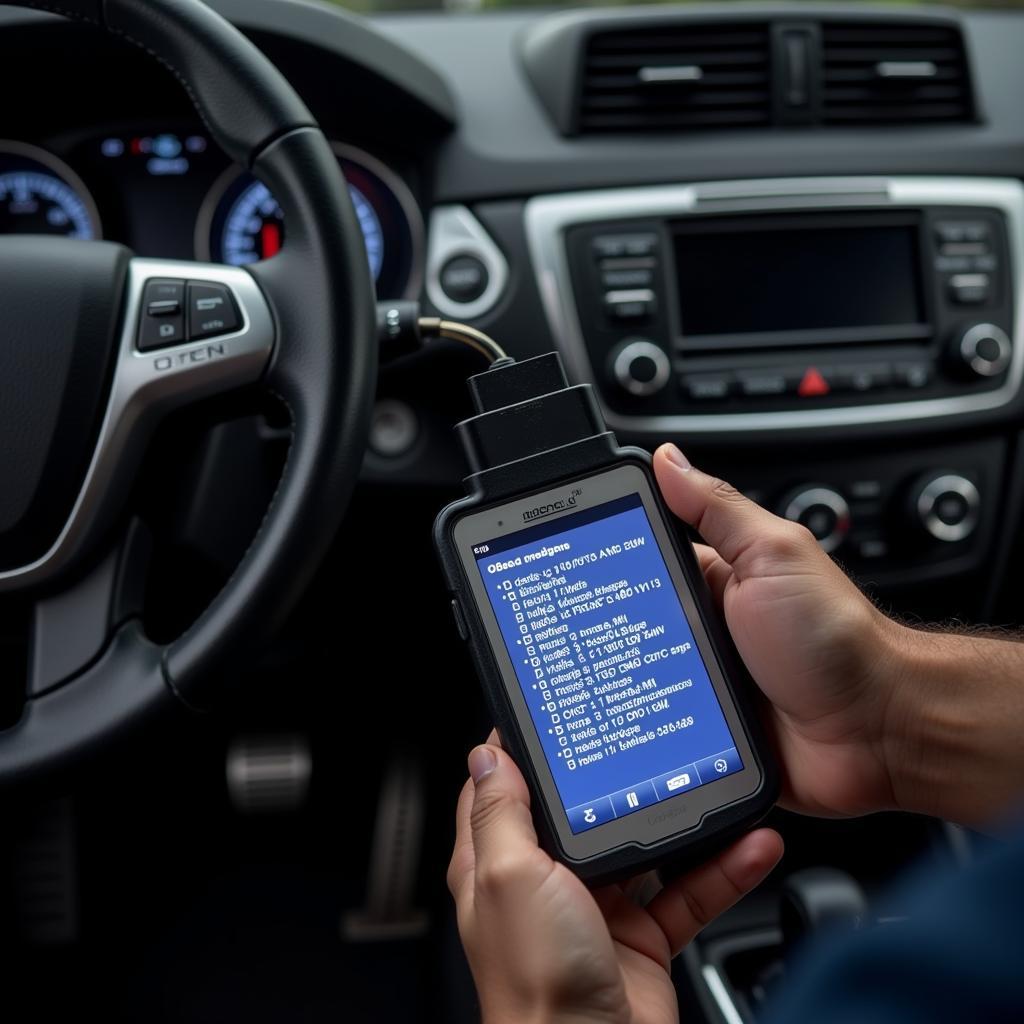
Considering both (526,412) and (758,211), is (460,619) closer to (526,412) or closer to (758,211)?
(526,412)

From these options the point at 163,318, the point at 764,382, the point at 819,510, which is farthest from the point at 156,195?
the point at 819,510

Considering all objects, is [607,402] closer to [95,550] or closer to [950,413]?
[950,413]

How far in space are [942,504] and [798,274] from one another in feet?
1.00

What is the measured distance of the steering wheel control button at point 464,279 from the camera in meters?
1.33

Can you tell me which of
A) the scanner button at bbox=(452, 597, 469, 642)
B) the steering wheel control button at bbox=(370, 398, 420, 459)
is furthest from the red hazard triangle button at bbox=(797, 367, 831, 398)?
the scanner button at bbox=(452, 597, 469, 642)

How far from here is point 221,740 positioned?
1.64 m

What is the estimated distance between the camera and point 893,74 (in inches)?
56.0

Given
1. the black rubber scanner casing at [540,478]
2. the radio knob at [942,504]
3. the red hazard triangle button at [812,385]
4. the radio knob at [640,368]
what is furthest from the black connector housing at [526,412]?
the radio knob at [942,504]

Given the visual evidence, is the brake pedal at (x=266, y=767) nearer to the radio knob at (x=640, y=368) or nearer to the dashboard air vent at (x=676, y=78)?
the radio knob at (x=640, y=368)

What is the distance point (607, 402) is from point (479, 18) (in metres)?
0.49

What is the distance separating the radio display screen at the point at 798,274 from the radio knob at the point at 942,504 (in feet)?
0.60

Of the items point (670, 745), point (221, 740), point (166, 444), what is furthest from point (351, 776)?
point (670, 745)

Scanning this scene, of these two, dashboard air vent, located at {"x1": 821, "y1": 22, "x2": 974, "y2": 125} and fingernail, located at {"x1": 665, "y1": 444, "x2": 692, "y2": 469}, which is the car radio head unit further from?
fingernail, located at {"x1": 665, "y1": 444, "x2": 692, "y2": 469}

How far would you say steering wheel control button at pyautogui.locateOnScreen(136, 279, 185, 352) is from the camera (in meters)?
0.94
